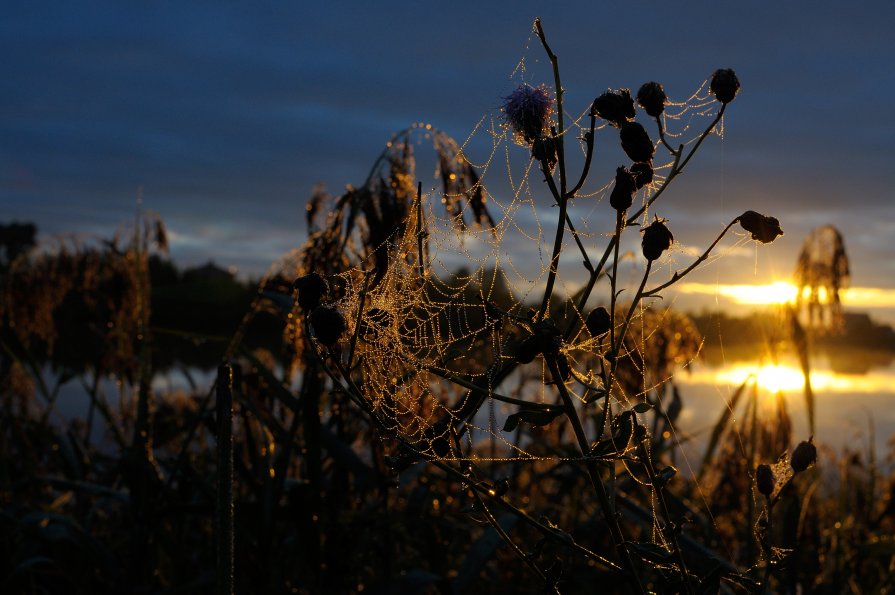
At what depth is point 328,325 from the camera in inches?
33.2

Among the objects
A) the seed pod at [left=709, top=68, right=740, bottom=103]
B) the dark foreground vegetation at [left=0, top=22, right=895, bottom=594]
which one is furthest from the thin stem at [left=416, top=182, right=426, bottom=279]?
the seed pod at [left=709, top=68, right=740, bottom=103]

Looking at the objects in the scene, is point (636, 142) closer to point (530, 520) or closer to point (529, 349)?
point (529, 349)

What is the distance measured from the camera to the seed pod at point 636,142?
0.86 meters

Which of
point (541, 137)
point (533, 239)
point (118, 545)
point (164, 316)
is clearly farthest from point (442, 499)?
point (164, 316)

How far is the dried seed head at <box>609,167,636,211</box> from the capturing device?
2.73 ft

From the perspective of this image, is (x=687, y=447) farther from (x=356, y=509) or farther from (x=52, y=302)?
(x=52, y=302)

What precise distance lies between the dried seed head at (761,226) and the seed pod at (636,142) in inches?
5.4

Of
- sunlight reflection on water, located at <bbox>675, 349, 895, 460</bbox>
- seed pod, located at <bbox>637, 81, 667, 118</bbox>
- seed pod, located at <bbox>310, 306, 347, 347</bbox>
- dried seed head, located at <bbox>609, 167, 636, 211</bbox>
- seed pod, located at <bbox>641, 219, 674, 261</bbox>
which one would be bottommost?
sunlight reflection on water, located at <bbox>675, 349, 895, 460</bbox>

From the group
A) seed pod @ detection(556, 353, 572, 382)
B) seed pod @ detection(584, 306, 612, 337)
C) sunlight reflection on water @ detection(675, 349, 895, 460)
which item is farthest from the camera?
sunlight reflection on water @ detection(675, 349, 895, 460)

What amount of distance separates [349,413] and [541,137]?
1.34m

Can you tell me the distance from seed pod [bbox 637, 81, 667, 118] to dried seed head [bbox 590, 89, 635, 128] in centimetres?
2

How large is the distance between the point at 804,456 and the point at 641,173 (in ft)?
1.40

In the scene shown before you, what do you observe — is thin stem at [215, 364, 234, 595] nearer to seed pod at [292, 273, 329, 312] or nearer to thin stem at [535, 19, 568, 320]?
seed pod at [292, 273, 329, 312]

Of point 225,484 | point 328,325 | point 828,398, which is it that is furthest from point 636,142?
point 828,398
